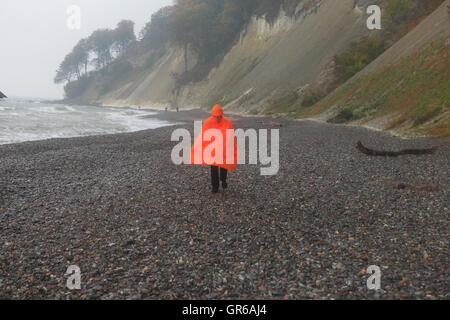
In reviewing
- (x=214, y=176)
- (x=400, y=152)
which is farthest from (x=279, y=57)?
(x=214, y=176)

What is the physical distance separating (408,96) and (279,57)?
34491 millimetres

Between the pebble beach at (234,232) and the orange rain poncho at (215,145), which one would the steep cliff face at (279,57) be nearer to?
the pebble beach at (234,232)

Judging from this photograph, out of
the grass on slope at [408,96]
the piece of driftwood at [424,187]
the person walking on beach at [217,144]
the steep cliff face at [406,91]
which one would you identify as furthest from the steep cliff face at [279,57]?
the person walking on beach at [217,144]

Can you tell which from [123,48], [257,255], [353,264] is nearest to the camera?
[353,264]

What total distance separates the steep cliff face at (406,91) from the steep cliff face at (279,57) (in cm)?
858

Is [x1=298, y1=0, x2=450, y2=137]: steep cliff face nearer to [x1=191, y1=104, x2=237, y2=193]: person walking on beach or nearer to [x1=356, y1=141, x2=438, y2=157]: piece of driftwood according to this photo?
[x1=356, y1=141, x2=438, y2=157]: piece of driftwood

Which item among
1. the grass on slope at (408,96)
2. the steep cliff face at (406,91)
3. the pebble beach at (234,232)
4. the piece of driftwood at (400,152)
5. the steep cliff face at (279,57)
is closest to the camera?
the pebble beach at (234,232)

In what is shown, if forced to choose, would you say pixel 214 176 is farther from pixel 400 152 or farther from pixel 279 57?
pixel 279 57

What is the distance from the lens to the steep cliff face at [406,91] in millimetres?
21516

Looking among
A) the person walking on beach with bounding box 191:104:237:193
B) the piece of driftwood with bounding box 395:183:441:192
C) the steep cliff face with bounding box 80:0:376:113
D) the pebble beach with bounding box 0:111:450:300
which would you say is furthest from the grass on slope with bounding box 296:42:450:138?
the person walking on beach with bounding box 191:104:237:193

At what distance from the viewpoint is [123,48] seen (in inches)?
6649
